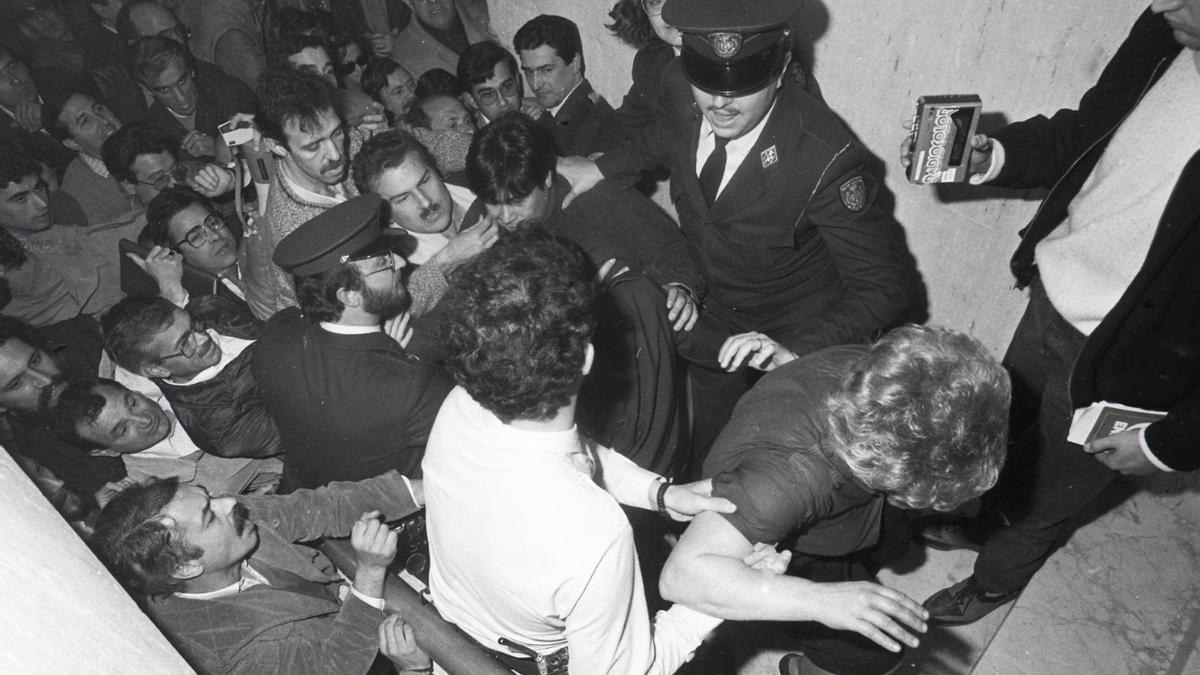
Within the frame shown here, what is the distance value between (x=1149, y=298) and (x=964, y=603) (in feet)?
5.23

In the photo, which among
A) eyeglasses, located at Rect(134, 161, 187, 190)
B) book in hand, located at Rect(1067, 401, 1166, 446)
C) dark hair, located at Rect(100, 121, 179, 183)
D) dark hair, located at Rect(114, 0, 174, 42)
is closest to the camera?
book in hand, located at Rect(1067, 401, 1166, 446)

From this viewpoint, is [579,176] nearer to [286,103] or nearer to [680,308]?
[680,308]

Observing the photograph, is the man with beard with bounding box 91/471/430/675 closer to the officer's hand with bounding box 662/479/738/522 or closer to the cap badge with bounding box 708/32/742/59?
the officer's hand with bounding box 662/479/738/522


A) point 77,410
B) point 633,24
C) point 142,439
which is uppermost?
point 633,24

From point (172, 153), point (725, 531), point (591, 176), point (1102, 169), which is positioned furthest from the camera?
point (172, 153)

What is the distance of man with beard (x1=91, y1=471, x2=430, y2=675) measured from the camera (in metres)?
1.97

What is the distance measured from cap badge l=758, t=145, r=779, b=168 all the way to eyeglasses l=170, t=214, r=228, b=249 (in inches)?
114

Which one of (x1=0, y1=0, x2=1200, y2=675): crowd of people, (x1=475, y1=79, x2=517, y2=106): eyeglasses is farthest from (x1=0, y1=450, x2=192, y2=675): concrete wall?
(x1=475, y1=79, x2=517, y2=106): eyeglasses

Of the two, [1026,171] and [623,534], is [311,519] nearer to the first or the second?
[623,534]

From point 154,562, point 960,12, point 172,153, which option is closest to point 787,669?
point 154,562

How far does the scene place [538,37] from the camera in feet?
13.4

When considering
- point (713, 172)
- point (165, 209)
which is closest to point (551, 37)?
point (713, 172)

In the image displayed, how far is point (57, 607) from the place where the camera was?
1043mm

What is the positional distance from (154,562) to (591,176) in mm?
2200
